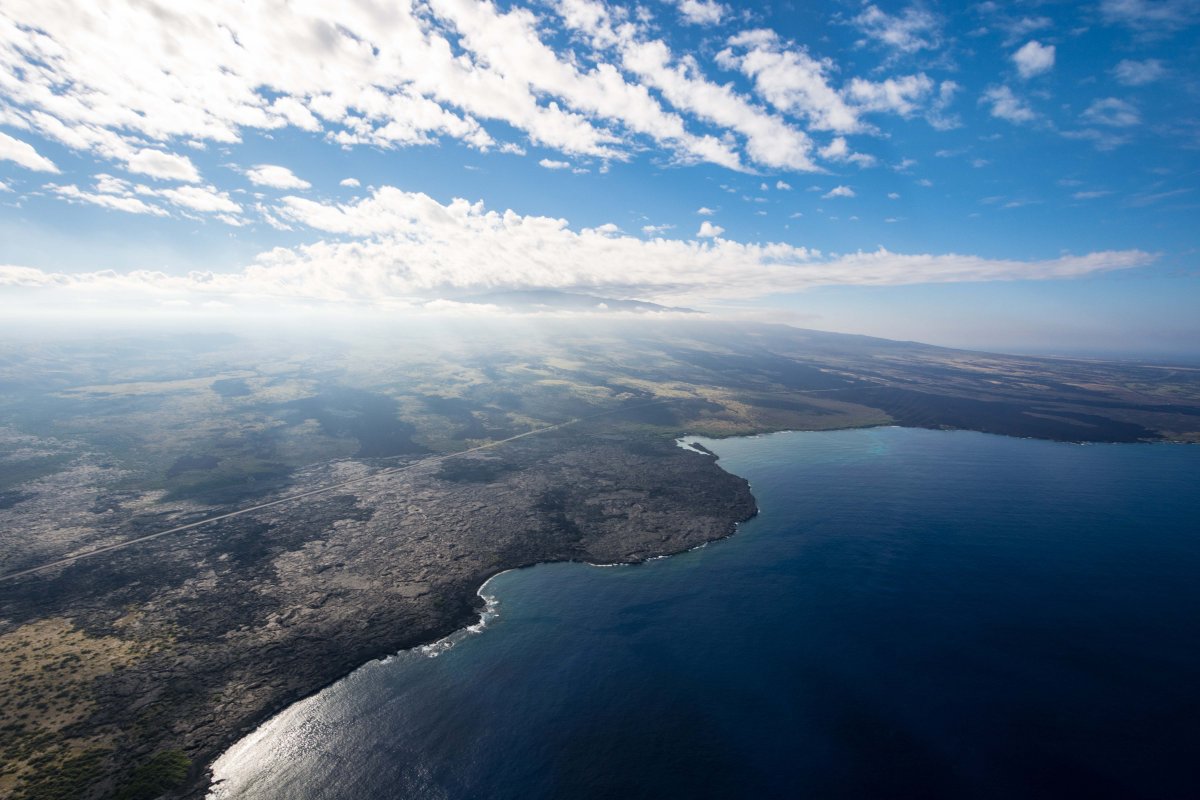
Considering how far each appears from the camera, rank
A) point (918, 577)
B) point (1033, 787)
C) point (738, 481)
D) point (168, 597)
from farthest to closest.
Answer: point (738, 481), point (918, 577), point (168, 597), point (1033, 787)

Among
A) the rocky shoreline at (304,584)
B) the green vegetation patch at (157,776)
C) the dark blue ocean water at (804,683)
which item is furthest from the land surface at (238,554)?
the dark blue ocean water at (804,683)

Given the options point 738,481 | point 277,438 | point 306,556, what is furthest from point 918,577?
point 277,438

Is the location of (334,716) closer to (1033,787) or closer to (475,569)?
(475,569)

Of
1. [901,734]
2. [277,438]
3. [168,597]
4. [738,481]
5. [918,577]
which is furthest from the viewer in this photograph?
[277,438]

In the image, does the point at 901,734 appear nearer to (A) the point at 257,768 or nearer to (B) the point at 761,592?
(B) the point at 761,592

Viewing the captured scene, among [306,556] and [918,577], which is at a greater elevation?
[918,577]

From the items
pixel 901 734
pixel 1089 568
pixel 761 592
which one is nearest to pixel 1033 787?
pixel 901 734

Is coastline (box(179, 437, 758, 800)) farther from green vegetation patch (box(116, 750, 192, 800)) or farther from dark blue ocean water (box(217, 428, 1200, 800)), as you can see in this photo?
dark blue ocean water (box(217, 428, 1200, 800))

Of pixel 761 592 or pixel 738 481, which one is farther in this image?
pixel 738 481

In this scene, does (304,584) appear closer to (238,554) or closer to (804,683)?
(238,554)
